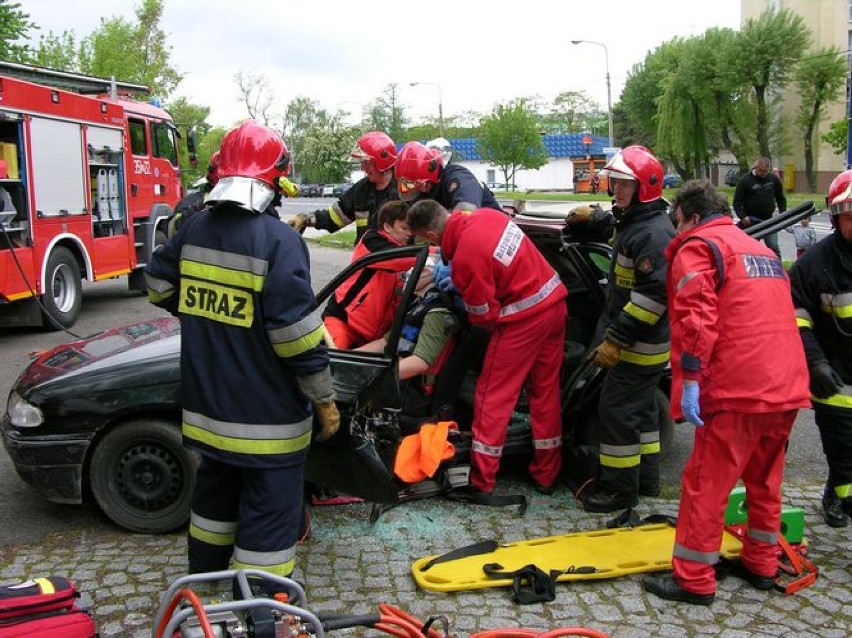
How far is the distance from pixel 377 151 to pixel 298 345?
12.8 feet

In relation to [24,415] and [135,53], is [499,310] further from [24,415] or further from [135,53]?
[135,53]

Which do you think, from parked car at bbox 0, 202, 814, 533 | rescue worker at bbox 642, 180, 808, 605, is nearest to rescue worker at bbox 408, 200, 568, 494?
parked car at bbox 0, 202, 814, 533

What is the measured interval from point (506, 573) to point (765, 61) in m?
46.5

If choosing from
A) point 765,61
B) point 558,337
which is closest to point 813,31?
point 765,61

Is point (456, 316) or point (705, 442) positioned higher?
point (456, 316)

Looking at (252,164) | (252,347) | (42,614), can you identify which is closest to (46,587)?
(42,614)

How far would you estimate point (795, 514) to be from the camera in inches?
157


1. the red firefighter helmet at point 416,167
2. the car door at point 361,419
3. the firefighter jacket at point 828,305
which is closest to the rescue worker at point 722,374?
the firefighter jacket at point 828,305

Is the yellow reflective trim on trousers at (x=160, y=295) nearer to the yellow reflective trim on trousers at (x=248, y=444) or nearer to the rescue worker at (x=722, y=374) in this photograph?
the yellow reflective trim on trousers at (x=248, y=444)

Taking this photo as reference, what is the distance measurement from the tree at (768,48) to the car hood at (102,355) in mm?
45275

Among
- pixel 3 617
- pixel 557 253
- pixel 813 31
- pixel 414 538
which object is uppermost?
pixel 813 31

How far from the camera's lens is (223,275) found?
9.71 ft

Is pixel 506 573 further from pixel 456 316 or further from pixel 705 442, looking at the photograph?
pixel 456 316

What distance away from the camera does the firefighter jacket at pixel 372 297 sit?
4.59 metres
